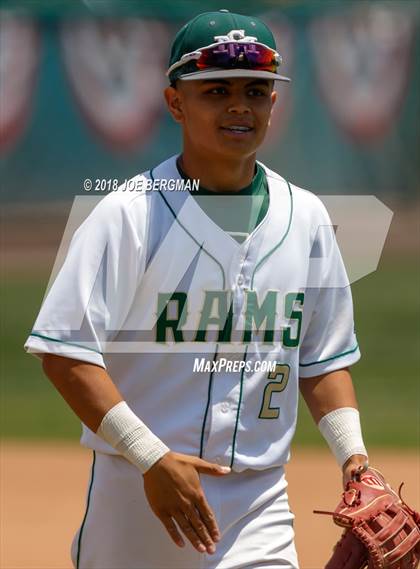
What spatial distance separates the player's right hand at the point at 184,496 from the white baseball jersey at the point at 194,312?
0.23 m

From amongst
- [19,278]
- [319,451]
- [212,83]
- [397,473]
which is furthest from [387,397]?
[212,83]

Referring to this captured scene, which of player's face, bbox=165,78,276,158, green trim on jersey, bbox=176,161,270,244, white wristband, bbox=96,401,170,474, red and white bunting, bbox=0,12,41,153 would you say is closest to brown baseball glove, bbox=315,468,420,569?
white wristband, bbox=96,401,170,474

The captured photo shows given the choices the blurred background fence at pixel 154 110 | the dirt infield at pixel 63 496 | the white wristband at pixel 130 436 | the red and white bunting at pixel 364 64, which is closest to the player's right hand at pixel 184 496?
the white wristband at pixel 130 436

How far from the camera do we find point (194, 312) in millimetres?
2576

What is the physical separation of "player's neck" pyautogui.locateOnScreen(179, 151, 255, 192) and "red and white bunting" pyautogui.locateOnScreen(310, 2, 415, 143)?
1077 centimetres

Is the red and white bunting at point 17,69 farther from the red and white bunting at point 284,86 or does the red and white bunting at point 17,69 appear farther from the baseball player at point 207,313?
the baseball player at point 207,313

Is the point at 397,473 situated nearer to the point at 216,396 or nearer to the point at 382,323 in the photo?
the point at 216,396

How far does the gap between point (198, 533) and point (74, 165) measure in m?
11.2

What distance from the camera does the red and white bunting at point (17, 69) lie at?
13133 mm

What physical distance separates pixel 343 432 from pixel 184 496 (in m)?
0.53

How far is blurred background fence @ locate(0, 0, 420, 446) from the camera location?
12672 millimetres

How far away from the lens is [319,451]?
7.05 metres

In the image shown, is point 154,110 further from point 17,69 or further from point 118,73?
point 17,69

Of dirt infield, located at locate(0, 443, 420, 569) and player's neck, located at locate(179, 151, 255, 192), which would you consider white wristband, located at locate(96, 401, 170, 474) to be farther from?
dirt infield, located at locate(0, 443, 420, 569)
